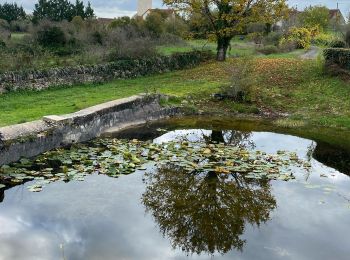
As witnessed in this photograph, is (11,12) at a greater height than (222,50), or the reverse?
(11,12)

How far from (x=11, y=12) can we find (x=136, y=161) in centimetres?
3957

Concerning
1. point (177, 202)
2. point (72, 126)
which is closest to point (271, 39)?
point (72, 126)

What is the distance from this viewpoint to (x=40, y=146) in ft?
38.5

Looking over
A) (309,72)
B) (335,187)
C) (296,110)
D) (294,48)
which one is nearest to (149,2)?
(294,48)

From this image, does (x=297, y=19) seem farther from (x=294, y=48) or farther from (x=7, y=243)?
(x=7, y=243)

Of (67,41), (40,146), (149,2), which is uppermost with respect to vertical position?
(149,2)

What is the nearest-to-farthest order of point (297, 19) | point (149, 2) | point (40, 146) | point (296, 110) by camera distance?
point (40, 146) → point (296, 110) → point (297, 19) → point (149, 2)

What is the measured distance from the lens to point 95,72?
21.7 metres

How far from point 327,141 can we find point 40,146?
914 centimetres

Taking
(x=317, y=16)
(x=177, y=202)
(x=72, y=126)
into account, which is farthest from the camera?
(x=317, y=16)

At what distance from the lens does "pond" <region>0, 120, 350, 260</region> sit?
7.64 metres

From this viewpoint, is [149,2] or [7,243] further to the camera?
[149,2]

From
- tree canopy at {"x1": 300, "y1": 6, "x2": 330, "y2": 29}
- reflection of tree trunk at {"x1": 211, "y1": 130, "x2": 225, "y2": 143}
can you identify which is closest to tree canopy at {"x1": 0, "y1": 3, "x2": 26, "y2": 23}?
tree canopy at {"x1": 300, "y1": 6, "x2": 330, "y2": 29}

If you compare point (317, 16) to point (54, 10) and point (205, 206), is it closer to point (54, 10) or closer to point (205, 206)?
point (54, 10)
